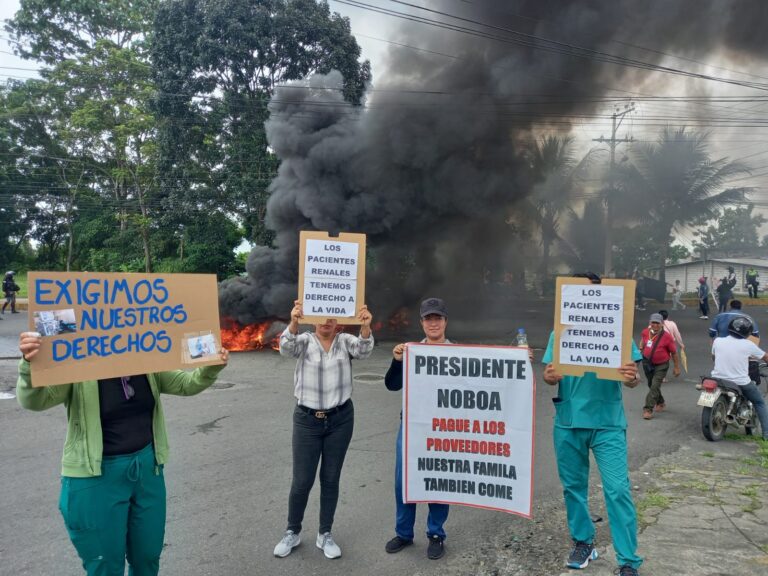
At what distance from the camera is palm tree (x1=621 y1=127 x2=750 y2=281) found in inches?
1107

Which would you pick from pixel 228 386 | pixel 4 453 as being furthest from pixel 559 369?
pixel 228 386

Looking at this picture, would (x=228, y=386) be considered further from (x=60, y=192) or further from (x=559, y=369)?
(x=60, y=192)

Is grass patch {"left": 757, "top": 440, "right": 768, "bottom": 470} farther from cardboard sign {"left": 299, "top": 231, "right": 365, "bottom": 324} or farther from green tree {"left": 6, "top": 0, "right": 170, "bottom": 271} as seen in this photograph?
green tree {"left": 6, "top": 0, "right": 170, "bottom": 271}

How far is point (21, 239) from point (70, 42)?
482 inches

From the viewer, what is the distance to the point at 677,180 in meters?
28.8

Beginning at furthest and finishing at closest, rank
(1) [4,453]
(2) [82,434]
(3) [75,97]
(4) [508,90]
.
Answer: (3) [75,97] < (4) [508,90] < (1) [4,453] < (2) [82,434]

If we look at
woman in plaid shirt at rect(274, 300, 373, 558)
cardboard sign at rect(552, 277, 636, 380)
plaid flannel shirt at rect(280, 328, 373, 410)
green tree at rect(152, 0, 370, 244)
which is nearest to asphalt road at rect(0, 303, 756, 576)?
woman in plaid shirt at rect(274, 300, 373, 558)

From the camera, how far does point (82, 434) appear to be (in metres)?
2.57

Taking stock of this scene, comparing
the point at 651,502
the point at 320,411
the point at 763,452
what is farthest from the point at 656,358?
the point at 320,411

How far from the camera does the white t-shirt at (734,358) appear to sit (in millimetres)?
6195

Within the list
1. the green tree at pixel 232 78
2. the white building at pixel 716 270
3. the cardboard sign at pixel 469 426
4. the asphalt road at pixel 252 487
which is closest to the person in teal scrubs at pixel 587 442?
the cardboard sign at pixel 469 426

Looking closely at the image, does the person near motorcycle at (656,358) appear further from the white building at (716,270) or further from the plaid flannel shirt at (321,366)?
the white building at (716,270)

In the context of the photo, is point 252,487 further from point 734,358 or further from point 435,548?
point 734,358

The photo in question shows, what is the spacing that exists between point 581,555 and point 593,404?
3.08 ft
